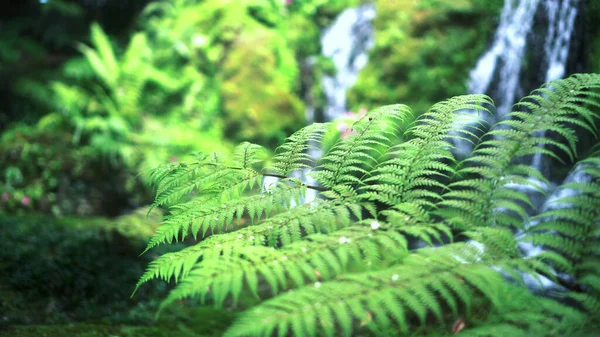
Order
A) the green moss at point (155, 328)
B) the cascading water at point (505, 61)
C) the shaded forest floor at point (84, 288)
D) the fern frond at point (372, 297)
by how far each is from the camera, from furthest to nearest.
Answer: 1. the cascading water at point (505, 61)
2. the shaded forest floor at point (84, 288)
3. the green moss at point (155, 328)
4. the fern frond at point (372, 297)

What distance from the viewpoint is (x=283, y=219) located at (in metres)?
1.64

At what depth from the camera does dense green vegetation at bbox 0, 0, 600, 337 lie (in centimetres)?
129

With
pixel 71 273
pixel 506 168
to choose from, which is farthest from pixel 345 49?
pixel 506 168

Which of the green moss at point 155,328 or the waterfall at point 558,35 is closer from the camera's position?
the green moss at point 155,328

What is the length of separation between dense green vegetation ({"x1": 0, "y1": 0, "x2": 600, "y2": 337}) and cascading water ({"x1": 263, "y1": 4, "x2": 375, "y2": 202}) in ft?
0.51

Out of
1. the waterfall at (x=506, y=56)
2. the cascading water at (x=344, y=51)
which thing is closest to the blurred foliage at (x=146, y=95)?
the cascading water at (x=344, y=51)

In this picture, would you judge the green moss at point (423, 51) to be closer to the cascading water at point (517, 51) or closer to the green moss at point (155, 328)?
the cascading water at point (517, 51)

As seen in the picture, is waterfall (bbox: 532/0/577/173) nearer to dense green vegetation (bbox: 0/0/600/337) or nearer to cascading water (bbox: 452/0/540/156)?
dense green vegetation (bbox: 0/0/600/337)

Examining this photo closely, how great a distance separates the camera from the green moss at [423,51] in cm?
580

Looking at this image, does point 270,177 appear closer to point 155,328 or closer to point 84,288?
point 84,288

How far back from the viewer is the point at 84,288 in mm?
3338

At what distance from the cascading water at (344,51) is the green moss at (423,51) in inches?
9.5

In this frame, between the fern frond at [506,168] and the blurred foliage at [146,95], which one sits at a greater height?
the blurred foliage at [146,95]

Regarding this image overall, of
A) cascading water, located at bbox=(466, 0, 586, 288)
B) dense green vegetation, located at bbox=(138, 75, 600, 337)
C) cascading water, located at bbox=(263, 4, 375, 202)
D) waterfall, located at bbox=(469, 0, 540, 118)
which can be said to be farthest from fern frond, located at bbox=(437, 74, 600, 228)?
cascading water, located at bbox=(263, 4, 375, 202)
